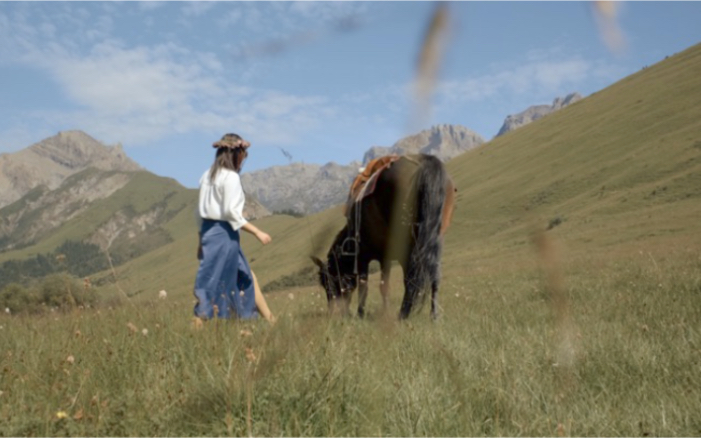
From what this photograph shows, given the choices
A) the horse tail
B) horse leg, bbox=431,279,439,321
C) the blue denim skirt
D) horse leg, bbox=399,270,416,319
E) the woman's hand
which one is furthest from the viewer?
horse leg, bbox=431,279,439,321

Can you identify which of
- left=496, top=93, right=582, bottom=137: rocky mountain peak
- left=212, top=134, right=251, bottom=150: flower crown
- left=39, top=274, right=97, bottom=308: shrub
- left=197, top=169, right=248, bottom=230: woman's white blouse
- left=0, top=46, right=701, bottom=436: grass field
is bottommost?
left=0, top=46, right=701, bottom=436: grass field

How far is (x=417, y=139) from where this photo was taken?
92 centimetres

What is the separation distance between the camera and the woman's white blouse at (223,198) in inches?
251

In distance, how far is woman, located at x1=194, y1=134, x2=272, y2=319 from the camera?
21.0 feet

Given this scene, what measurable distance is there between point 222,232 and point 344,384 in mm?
3702

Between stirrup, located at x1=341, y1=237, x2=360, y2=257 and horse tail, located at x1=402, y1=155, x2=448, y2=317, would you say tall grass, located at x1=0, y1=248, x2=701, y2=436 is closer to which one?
stirrup, located at x1=341, y1=237, x2=360, y2=257

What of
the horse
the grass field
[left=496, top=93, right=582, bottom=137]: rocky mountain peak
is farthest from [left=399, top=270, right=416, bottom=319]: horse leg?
[left=496, top=93, right=582, bottom=137]: rocky mountain peak

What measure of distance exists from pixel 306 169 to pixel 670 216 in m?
41.2

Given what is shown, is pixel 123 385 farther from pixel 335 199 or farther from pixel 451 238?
pixel 451 238

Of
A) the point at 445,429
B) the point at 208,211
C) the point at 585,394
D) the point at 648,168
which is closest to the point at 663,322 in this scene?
the point at 585,394

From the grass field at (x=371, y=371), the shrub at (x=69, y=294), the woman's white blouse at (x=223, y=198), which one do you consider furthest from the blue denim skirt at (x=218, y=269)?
the shrub at (x=69, y=294)

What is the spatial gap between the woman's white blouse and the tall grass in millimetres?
1527

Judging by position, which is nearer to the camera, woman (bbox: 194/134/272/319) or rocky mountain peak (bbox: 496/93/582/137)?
rocky mountain peak (bbox: 496/93/582/137)

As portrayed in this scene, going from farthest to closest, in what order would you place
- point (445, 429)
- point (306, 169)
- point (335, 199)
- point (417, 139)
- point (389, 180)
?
point (389, 180) → point (445, 429) → point (306, 169) → point (335, 199) → point (417, 139)
